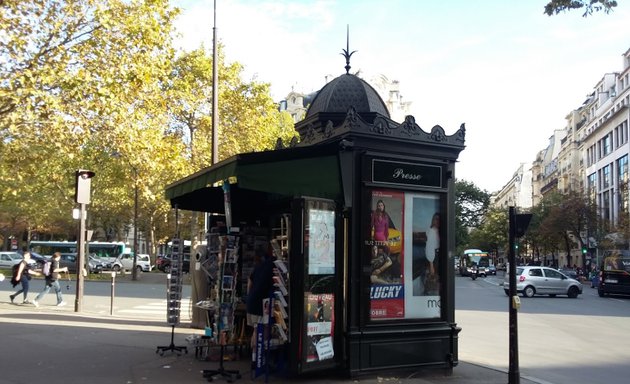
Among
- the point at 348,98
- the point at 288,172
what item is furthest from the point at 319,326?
the point at 348,98

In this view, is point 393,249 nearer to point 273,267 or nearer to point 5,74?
point 273,267

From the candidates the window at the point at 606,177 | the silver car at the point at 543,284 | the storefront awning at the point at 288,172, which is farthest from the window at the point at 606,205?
the storefront awning at the point at 288,172

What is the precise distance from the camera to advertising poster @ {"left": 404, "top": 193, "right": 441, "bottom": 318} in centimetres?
824

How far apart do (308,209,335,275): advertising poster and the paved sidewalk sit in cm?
150

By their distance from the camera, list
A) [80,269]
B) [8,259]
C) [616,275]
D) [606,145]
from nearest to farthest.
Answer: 1. [80,269]
2. [616,275]
3. [8,259]
4. [606,145]

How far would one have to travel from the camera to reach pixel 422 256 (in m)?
8.38

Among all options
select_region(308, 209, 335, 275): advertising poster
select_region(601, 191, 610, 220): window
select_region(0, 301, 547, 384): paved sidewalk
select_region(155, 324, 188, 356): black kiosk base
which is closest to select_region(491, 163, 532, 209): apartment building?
select_region(601, 191, 610, 220): window

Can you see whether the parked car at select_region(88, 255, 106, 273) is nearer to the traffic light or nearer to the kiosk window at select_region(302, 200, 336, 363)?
the traffic light

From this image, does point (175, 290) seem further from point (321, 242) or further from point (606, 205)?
point (606, 205)

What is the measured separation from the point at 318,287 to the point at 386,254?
1.16 m

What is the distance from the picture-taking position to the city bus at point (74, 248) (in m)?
56.8

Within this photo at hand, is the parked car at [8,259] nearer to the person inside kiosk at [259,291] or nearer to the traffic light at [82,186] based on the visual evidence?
the traffic light at [82,186]

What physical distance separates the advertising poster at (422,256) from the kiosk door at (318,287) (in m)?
1.17

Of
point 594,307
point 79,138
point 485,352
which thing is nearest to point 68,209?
point 79,138
